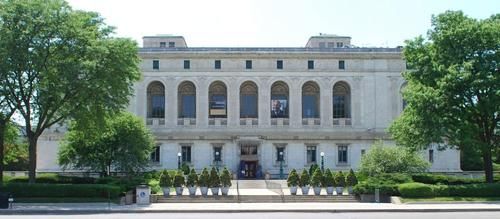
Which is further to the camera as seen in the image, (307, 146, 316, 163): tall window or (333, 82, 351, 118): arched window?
(333, 82, 351, 118): arched window

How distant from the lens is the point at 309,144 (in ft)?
255

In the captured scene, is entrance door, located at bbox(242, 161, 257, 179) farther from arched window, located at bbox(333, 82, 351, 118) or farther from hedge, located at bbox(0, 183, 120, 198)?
hedge, located at bbox(0, 183, 120, 198)

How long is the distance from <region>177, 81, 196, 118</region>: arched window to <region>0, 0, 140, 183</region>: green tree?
33.5m

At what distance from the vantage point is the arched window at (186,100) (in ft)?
262

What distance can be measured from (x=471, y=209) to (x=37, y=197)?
2516 centimetres

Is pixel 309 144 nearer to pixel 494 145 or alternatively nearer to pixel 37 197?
pixel 494 145

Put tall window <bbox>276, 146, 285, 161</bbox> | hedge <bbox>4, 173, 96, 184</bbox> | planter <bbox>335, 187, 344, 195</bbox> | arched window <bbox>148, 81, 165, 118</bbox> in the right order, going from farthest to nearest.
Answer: arched window <bbox>148, 81, 165, 118</bbox> < tall window <bbox>276, 146, 285, 161</bbox> < hedge <bbox>4, 173, 96, 184</bbox> < planter <bbox>335, 187, 344, 195</bbox>

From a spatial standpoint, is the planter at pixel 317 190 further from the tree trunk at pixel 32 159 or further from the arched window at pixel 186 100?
the arched window at pixel 186 100

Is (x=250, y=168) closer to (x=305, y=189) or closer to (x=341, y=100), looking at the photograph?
(x=341, y=100)

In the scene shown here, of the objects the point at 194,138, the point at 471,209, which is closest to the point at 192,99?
the point at 194,138

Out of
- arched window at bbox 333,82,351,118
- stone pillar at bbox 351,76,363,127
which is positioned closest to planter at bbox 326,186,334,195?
stone pillar at bbox 351,76,363,127

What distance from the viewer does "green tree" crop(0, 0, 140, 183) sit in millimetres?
42250

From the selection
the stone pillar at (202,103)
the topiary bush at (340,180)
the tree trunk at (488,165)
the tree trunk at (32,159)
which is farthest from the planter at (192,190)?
the stone pillar at (202,103)

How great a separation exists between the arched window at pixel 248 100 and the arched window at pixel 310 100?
574 cm
